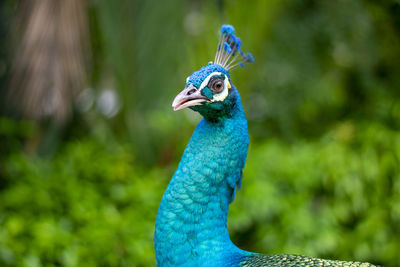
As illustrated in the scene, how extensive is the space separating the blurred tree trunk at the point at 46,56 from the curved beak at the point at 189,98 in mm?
1517

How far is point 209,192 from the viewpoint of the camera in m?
1.07

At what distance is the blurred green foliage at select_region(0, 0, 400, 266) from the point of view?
6.73ft

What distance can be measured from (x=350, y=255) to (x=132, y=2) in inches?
72.8

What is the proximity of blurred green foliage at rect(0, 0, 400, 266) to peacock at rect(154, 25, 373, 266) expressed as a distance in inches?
33.5

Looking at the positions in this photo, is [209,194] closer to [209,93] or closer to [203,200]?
[203,200]

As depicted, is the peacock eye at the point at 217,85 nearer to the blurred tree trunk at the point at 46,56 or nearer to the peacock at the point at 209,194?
the peacock at the point at 209,194

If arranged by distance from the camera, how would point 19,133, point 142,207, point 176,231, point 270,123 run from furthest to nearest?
point 270,123 → point 19,133 → point 142,207 → point 176,231

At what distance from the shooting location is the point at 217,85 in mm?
1024

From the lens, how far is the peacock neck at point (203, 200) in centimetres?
105

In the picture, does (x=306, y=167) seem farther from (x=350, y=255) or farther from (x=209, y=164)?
(x=209, y=164)

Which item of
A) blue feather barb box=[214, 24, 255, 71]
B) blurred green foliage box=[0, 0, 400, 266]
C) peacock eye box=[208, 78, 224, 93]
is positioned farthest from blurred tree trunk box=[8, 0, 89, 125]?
peacock eye box=[208, 78, 224, 93]

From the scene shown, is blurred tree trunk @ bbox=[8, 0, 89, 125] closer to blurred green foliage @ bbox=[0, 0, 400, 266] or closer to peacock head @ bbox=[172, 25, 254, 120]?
blurred green foliage @ bbox=[0, 0, 400, 266]

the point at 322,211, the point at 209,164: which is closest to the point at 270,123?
the point at 322,211

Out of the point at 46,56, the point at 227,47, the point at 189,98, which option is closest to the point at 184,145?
the point at 46,56
